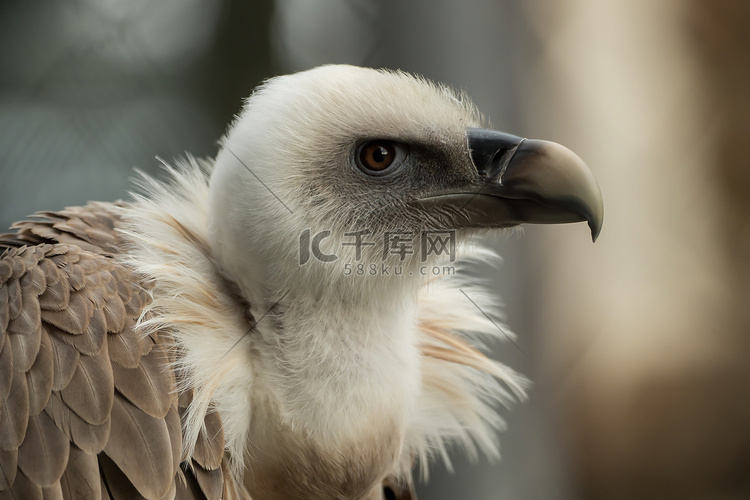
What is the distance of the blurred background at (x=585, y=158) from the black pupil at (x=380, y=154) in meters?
0.23

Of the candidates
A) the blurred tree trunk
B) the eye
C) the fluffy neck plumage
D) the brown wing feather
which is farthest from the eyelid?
the blurred tree trunk

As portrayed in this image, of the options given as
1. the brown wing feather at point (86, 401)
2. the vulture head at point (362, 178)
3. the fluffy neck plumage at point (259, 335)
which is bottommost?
the brown wing feather at point (86, 401)

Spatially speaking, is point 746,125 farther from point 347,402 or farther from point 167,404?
point 167,404

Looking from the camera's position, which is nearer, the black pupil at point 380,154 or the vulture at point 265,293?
the vulture at point 265,293

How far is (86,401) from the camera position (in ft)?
2.30

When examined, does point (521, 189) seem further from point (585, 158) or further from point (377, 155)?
point (585, 158)

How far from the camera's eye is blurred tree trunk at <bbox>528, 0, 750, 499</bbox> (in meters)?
1.41

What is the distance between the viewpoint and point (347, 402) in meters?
0.82

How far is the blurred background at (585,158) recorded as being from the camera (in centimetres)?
117

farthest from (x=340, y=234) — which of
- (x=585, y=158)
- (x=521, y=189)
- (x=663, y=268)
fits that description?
(x=663, y=268)

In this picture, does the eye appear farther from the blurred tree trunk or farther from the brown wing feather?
the blurred tree trunk

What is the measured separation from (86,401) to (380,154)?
1.57 feet

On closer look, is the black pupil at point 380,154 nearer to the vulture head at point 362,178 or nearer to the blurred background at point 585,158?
the vulture head at point 362,178

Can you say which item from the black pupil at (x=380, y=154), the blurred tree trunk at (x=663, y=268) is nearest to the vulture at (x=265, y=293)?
the black pupil at (x=380, y=154)
